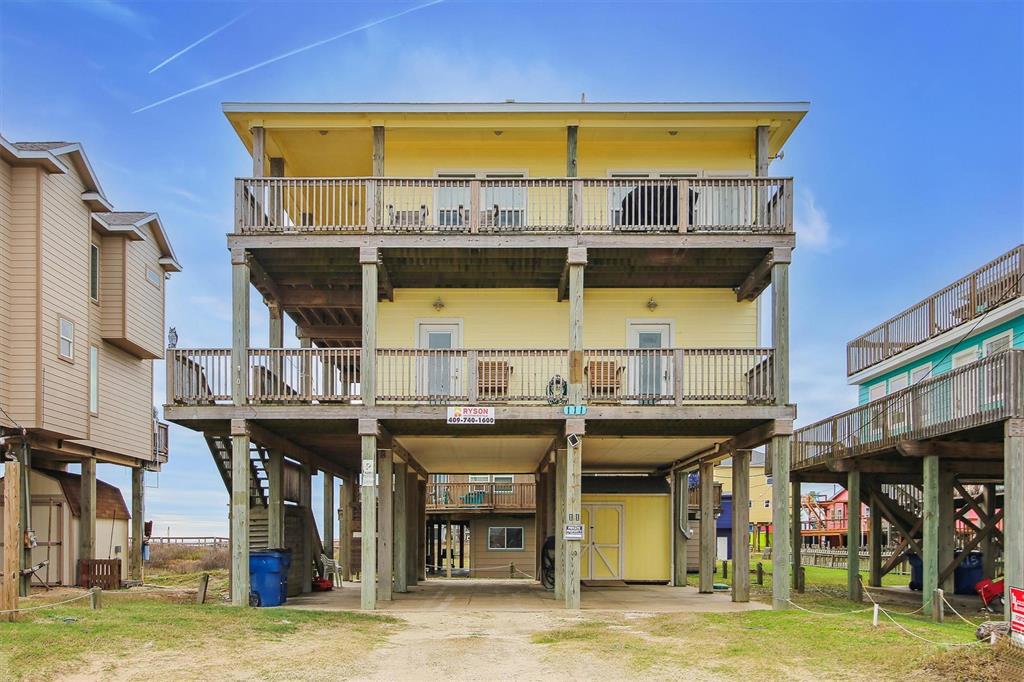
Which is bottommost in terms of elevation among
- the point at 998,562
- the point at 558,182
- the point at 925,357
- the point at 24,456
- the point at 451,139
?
the point at 998,562

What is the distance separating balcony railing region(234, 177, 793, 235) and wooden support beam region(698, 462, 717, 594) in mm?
7759

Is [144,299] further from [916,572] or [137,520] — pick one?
[916,572]

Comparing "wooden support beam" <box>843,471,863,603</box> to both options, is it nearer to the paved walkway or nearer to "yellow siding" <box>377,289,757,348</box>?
the paved walkway

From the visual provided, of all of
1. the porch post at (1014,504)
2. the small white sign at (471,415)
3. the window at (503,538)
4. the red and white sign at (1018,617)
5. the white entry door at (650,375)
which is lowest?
the window at (503,538)

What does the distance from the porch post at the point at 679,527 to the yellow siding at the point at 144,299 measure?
54.8 ft

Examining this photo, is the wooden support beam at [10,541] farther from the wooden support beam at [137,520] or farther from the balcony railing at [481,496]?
the balcony railing at [481,496]

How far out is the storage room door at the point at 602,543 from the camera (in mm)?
30094

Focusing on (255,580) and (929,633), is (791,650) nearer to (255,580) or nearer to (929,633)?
(929,633)

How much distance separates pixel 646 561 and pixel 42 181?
1956 cm

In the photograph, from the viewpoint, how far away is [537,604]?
21.7 m

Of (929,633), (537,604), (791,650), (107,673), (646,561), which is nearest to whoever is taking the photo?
(107,673)

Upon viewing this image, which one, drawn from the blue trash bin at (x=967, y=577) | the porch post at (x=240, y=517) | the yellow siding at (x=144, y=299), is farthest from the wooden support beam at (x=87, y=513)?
the blue trash bin at (x=967, y=577)

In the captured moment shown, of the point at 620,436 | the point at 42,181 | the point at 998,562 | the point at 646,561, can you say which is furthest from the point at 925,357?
the point at 42,181

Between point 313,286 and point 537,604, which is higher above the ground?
point 313,286
